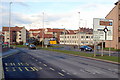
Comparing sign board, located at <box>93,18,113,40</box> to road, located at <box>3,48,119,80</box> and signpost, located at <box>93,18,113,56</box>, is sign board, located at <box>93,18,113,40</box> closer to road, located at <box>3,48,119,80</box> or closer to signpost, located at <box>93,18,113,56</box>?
signpost, located at <box>93,18,113,56</box>

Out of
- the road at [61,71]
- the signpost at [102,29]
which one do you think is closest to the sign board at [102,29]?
the signpost at [102,29]

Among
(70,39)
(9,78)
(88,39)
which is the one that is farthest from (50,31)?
(9,78)

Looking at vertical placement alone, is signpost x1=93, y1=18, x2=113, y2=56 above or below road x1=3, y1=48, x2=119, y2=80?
above

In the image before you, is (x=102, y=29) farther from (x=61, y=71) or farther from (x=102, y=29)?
(x=61, y=71)

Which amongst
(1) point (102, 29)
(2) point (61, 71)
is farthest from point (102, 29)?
(2) point (61, 71)

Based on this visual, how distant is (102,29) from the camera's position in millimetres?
30781

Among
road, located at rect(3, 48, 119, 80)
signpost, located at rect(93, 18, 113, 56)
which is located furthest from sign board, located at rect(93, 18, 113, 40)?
road, located at rect(3, 48, 119, 80)

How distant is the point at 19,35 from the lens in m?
130

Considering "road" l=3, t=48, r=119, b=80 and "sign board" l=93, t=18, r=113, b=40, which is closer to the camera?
"road" l=3, t=48, r=119, b=80

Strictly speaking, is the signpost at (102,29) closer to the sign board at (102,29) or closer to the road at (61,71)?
the sign board at (102,29)

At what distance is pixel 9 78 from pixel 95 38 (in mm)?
20438

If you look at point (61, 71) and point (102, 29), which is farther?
point (102, 29)

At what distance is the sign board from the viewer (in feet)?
99.2

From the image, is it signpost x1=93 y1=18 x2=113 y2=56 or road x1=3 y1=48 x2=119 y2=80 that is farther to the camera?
signpost x1=93 y1=18 x2=113 y2=56
